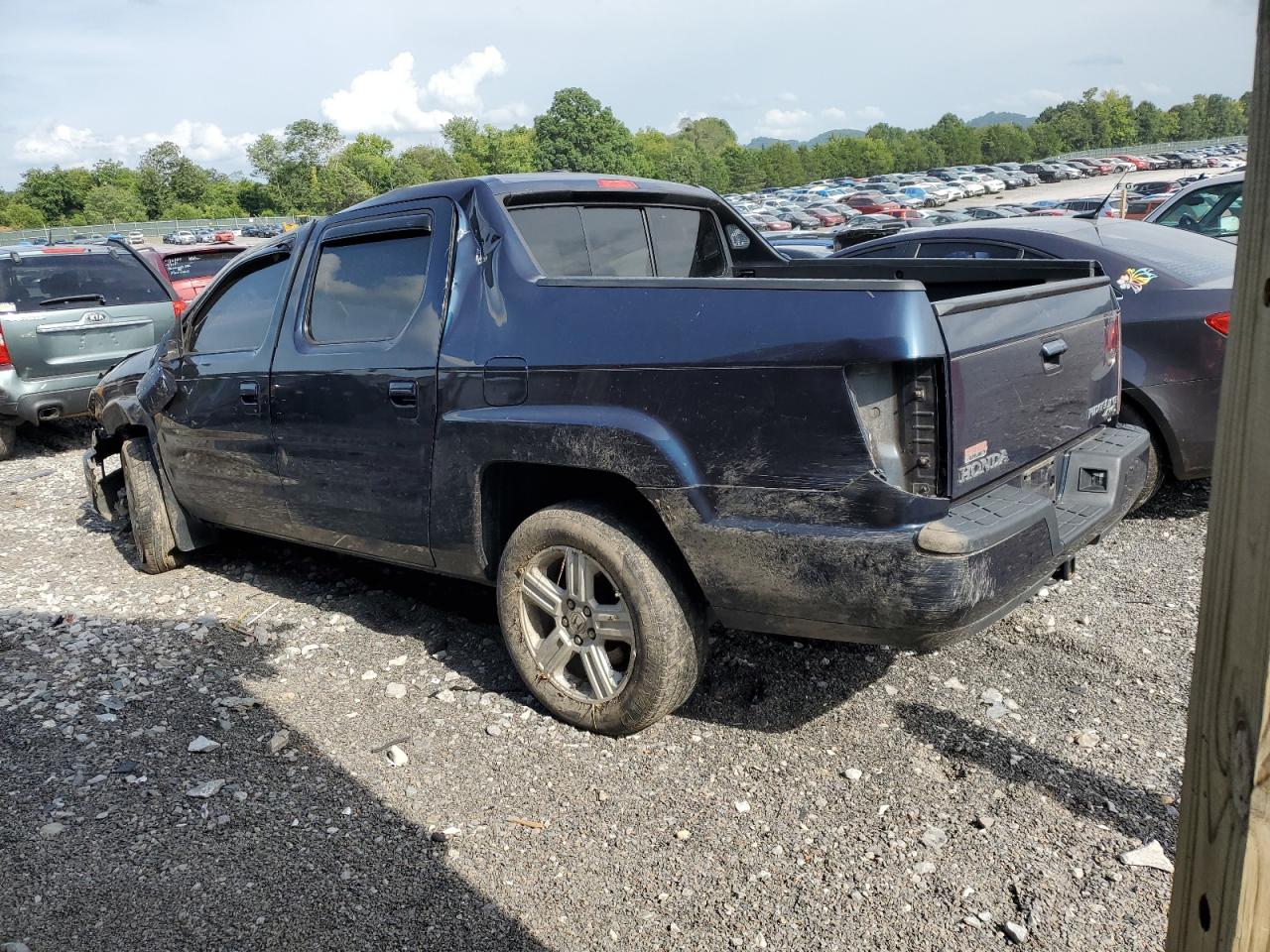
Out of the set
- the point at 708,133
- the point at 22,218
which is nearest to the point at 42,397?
the point at 22,218

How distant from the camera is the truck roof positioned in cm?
389

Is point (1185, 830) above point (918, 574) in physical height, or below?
above

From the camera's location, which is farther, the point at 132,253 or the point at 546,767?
the point at 132,253

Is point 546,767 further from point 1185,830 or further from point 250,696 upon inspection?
point 1185,830

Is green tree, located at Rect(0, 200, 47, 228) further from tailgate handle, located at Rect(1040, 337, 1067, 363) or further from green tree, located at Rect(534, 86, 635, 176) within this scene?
tailgate handle, located at Rect(1040, 337, 1067, 363)

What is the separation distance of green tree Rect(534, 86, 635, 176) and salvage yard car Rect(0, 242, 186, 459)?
105m

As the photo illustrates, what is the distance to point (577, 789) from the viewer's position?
3.33m

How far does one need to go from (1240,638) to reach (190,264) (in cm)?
1187

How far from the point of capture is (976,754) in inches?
132

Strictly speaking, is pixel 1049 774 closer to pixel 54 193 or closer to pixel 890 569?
pixel 890 569

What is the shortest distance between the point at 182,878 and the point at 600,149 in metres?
115

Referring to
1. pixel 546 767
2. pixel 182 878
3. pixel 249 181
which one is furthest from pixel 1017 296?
pixel 249 181

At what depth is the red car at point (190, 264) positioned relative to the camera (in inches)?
416

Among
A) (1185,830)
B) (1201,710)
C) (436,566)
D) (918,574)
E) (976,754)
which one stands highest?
(1201,710)
